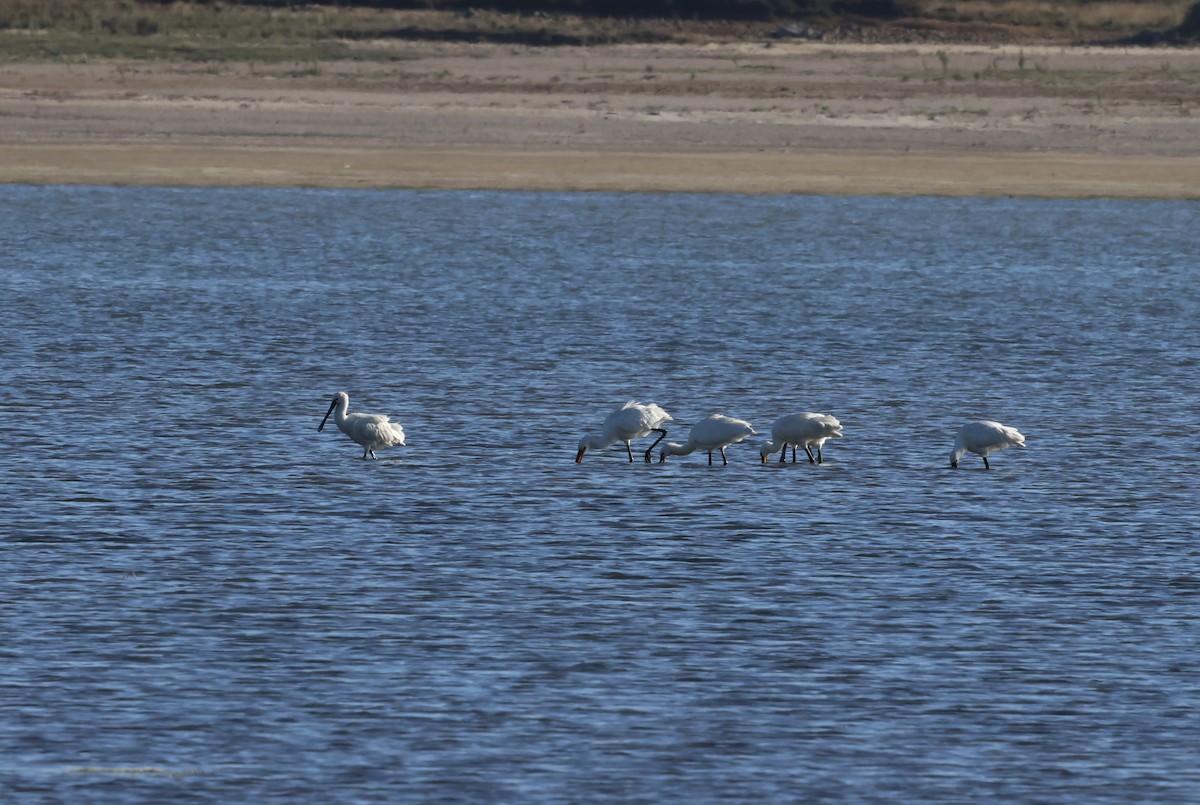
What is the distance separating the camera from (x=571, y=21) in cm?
7550

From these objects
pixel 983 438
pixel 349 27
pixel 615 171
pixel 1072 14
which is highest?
pixel 1072 14

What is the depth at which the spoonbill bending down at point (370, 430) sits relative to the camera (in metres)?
19.5

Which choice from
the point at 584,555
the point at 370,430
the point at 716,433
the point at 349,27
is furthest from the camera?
the point at 349,27

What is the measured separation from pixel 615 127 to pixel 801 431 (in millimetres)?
35885

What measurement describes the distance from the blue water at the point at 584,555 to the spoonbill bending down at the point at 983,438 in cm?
31

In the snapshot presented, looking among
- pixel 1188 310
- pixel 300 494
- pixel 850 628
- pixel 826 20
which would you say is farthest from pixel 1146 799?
pixel 826 20

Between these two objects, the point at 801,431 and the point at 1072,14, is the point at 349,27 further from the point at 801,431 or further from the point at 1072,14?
the point at 801,431

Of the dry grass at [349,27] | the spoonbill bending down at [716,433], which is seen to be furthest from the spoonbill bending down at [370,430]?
the dry grass at [349,27]

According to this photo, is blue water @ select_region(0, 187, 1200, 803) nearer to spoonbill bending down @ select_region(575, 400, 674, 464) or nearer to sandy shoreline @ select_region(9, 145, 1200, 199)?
spoonbill bending down @ select_region(575, 400, 674, 464)

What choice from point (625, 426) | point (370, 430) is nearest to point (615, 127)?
point (370, 430)

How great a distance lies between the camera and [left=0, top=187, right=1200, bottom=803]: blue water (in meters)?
10.7

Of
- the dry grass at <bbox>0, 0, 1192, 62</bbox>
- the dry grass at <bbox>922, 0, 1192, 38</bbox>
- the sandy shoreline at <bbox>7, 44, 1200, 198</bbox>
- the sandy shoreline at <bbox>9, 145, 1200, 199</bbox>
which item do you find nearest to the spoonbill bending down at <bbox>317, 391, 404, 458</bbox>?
the sandy shoreline at <bbox>9, 145, 1200, 199</bbox>

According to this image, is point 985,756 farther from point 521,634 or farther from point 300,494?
point 300,494

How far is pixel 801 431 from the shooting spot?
62.7 feet
